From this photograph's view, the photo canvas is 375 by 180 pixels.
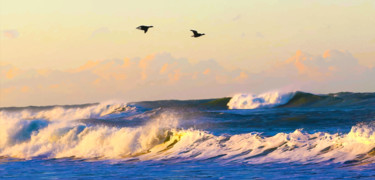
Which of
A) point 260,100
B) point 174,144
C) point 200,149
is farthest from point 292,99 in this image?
point 200,149

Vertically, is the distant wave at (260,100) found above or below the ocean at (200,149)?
above

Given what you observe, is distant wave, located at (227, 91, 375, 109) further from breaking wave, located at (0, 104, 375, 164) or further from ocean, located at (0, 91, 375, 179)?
breaking wave, located at (0, 104, 375, 164)

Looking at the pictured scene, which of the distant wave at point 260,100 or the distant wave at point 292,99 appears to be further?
the distant wave at point 260,100

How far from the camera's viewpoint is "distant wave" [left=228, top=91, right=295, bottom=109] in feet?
169

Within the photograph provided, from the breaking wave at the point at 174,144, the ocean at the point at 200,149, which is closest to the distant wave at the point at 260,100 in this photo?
the ocean at the point at 200,149

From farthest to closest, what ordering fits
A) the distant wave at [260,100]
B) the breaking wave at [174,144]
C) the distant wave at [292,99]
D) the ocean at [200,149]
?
1. the distant wave at [260,100]
2. the distant wave at [292,99]
3. the breaking wave at [174,144]
4. the ocean at [200,149]

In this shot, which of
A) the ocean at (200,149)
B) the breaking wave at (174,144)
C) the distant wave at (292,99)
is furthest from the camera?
the distant wave at (292,99)

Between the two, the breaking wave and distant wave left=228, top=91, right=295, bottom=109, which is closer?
the breaking wave

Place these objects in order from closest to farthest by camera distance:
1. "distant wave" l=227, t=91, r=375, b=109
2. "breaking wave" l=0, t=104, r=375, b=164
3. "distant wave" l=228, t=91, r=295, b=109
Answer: "breaking wave" l=0, t=104, r=375, b=164, "distant wave" l=227, t=91, r=375, b=109, "distant wave" l=228, t=91, r=295, b=109

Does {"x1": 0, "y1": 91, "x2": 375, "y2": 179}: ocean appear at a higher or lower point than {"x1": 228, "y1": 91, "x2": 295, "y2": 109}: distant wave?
lower

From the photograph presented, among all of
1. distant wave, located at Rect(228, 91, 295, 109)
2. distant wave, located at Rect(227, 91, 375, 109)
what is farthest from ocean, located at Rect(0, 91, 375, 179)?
distant wave, located at Rect(228, 91, 295, 109)

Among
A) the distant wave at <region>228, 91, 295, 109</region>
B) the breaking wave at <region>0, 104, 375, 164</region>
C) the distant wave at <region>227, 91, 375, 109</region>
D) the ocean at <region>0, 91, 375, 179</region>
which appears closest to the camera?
the ocean at <region>0, 91, 375, 179</region>

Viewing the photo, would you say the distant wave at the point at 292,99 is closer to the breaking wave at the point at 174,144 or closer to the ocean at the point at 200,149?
the ocean at the point at 200,149

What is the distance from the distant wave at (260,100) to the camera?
51500mm
